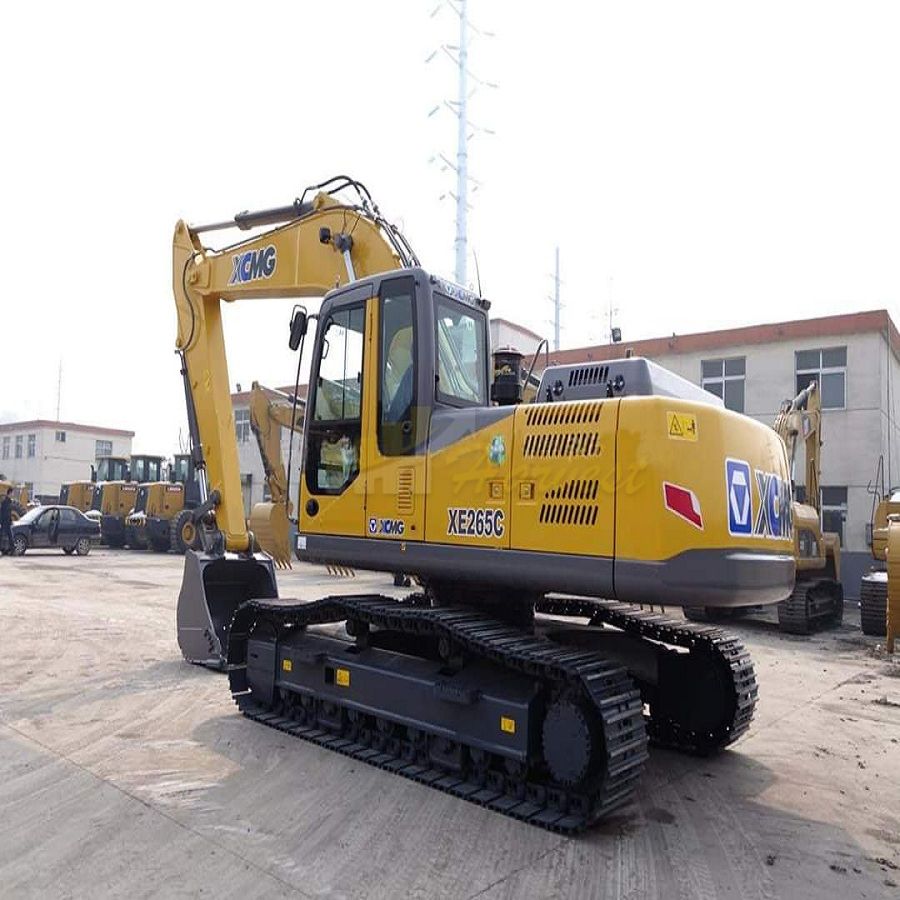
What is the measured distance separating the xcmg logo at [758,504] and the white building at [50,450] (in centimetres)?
6454

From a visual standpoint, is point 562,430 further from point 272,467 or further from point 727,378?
point 727,378

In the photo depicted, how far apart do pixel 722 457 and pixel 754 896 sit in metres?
2.19

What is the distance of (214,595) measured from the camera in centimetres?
799

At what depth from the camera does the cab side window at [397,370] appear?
217 inches

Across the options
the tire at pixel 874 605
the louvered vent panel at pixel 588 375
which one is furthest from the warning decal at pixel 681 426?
the tire at pixel 874 605

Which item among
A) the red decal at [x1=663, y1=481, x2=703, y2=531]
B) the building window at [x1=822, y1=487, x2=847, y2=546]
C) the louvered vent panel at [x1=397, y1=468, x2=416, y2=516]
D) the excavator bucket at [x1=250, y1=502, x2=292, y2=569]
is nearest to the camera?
the red decal at [x1=663, y1=481, x2=703, y2=531]

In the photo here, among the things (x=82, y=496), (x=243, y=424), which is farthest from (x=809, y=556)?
(x=82, y=496)

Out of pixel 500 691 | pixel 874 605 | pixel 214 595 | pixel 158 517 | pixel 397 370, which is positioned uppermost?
pixel 397 370

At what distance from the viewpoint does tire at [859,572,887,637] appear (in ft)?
42.8

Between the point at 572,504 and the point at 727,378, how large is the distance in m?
19.1

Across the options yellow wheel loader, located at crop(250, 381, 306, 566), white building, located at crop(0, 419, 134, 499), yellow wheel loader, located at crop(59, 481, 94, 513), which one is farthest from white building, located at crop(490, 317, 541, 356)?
white building, located at crop(0, 419, 134, 499)

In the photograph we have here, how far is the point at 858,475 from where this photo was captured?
20.1 m

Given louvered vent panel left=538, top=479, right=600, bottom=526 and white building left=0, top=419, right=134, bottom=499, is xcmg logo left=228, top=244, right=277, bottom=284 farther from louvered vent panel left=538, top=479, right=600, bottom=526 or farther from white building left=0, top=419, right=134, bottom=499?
white building left=0, top=419, right=134, bottom=499

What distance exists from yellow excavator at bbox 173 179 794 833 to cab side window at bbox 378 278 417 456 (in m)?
0.01
